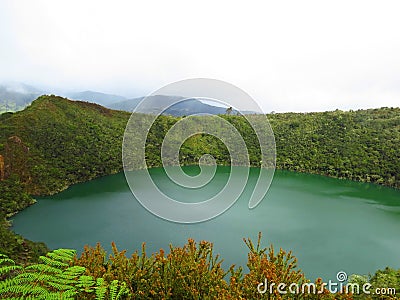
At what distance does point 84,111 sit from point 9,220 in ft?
54.5

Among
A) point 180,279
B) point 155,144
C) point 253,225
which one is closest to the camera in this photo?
point 180,279

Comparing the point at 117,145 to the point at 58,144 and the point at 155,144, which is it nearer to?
the point at 155,144

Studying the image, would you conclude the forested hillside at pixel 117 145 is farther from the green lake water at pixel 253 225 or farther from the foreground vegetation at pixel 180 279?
the foreground vegetation at pixel 180 279

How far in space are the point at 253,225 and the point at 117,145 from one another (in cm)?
1726

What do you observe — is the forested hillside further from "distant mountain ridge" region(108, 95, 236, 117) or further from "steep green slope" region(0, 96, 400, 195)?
"distant mountain ridge" region(108, 95, 236, 117)

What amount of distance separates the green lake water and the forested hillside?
1774 mm

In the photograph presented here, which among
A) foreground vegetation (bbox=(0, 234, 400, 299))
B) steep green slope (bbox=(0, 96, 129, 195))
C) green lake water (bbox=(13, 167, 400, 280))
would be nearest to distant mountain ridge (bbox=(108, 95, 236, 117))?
foreground vegetation (bbox=(0, 234, 400, 299))

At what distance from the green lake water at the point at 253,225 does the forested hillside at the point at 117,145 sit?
1.77 meters

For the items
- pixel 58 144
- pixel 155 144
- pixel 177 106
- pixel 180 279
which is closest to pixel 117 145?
pixel 155 144

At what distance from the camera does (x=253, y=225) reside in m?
15.3

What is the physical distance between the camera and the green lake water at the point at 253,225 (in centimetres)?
1249

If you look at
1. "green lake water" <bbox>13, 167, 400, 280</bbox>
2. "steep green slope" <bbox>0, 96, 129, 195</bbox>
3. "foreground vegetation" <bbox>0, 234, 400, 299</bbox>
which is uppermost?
"steep green slope" <bbox>0, 96, 129, 195</bbox>

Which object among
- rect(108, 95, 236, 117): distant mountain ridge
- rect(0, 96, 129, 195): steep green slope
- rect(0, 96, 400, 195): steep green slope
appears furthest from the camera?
rect(0, 96, 400, 195): steep green slope

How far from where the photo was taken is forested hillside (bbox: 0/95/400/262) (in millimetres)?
19688
